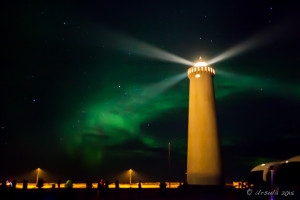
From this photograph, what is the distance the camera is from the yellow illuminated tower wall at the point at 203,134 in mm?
25719

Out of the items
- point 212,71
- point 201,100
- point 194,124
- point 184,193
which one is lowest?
point 184,193

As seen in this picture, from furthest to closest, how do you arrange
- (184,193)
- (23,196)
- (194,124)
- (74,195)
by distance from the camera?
(194,124), (184,193), (23,196), (74,195)

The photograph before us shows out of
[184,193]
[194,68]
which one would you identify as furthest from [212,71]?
[184,193]

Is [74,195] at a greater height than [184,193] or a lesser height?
greater

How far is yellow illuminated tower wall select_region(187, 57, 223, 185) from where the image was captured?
2572cm

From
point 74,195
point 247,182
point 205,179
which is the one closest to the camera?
point 74,195

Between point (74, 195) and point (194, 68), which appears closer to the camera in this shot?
point (74, 195)

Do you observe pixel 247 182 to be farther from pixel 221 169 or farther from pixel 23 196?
pixel 23 196

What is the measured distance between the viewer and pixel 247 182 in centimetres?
2278

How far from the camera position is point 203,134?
2655 cm

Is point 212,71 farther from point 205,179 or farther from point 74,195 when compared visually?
point 74,195

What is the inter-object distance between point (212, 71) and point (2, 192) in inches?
939

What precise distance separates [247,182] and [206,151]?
196 inches

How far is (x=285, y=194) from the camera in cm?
1014
